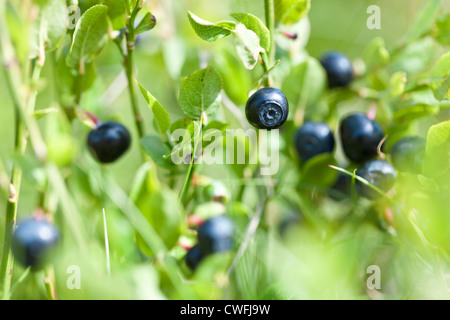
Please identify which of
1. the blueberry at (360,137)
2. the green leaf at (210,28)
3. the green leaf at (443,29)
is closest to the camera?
the green leaf at (210,28)

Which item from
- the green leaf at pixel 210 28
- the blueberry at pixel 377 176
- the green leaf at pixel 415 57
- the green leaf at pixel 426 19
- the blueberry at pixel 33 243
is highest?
the green leaf at pixel 426 19

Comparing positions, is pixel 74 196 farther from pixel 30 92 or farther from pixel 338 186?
pixel 338 186

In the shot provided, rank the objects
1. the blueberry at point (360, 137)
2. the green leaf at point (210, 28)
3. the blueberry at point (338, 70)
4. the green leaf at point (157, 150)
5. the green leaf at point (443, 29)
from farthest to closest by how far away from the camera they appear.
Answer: the blueberry at point (338, 70) → the green leaf at point (443, 29) → the blueberry at point (360, 137) → the green leaf at point (157, 150) → the green leaf at point (210, 28)

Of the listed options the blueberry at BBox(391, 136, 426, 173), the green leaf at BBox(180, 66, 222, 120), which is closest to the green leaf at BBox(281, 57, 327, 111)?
the blueberry at BBox(391, 136, 426, 173)

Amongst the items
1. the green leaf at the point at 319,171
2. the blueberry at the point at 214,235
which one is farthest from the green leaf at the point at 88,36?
the green leaf at the point at 319,171

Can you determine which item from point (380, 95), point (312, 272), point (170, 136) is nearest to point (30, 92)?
point (170, 136)

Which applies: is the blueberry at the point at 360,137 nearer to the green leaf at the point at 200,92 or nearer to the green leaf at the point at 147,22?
the green leaf at the point at 200,92
